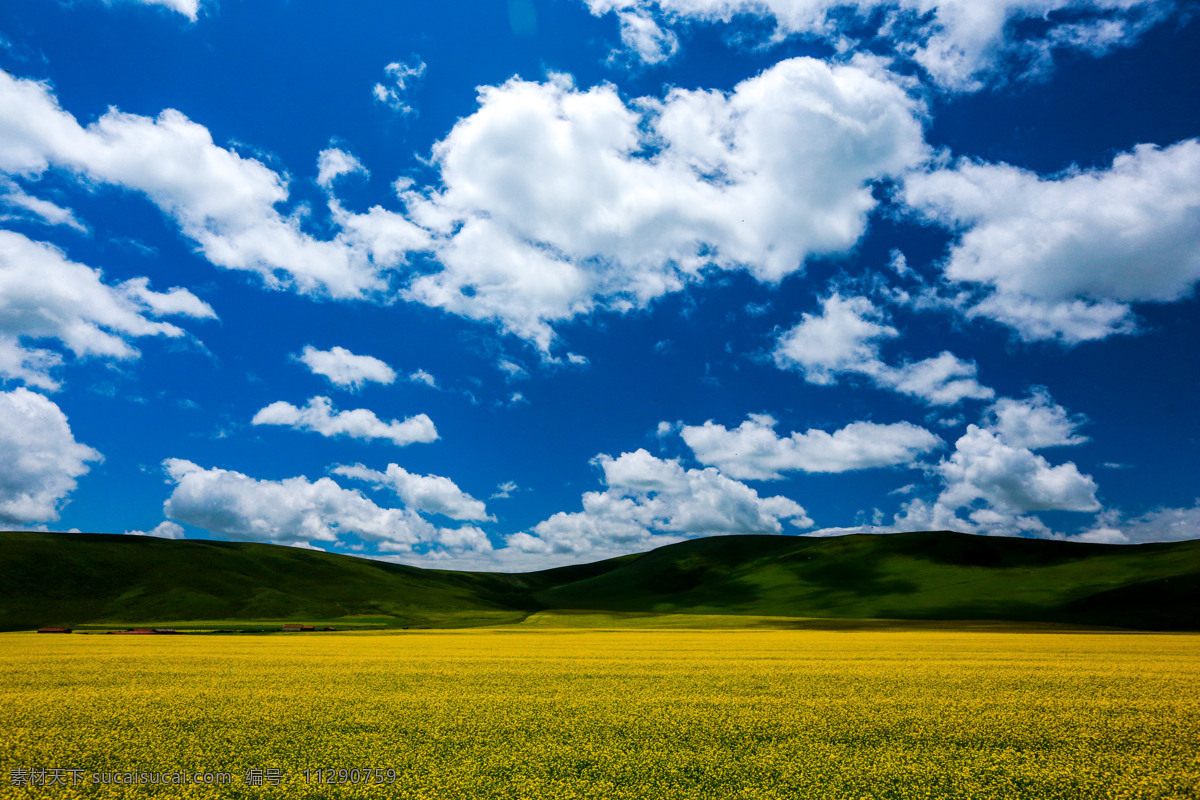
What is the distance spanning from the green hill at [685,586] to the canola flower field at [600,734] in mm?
87025

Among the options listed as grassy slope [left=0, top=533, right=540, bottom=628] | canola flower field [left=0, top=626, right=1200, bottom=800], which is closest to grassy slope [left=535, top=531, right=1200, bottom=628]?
grassy slope [left=0, top=533, right=540, bottom=628]

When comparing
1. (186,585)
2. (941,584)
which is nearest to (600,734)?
(186,585)

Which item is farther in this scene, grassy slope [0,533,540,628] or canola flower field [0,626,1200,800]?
grassy slope [0,533,540,628]

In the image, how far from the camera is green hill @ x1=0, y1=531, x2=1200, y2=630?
9556 cm

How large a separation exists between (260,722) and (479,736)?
3.77 meters

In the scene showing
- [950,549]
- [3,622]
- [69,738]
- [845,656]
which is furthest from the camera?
[950,549]


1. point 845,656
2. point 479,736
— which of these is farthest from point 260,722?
point 845,656

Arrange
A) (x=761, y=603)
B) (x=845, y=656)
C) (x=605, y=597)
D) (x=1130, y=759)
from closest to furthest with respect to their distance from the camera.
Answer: (x=1130, y=759)
(x=845, y=656)
(x=761, y=603)
(x=605, y=597)

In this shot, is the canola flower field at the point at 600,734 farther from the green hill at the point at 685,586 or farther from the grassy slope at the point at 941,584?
the grassy slope at the point at 941,584

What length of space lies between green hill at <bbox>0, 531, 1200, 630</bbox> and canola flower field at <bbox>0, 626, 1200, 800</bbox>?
87.0 m

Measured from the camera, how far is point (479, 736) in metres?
8.66

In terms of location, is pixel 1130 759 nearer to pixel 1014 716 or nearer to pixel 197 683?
pixel 1014 716

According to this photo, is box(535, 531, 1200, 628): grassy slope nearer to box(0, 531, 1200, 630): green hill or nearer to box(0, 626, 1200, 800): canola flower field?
box(0, 531, 1200, 630): green hill

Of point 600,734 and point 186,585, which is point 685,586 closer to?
point 186,585
